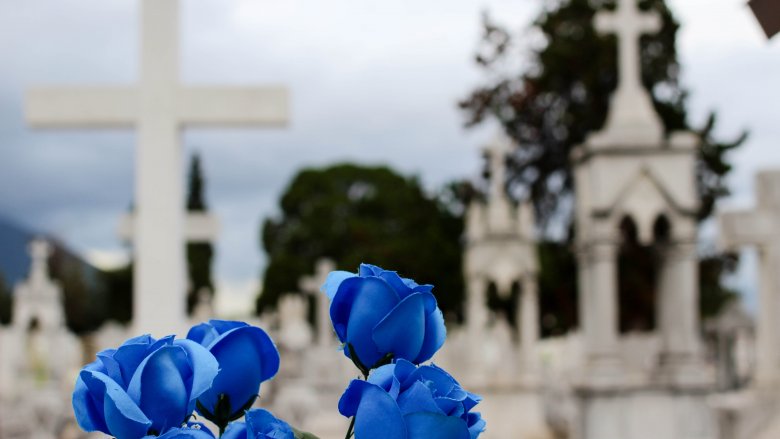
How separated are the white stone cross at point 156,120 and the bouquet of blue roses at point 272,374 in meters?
4.72

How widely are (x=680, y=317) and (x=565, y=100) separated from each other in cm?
1405

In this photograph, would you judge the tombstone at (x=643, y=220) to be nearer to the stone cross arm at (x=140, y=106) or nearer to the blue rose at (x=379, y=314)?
the stone cross arm at (x=140, y=106)

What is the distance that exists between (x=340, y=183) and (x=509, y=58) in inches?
964

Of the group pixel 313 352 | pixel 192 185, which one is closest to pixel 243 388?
pixel 313 352

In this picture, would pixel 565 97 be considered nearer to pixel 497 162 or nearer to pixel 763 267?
pixel 497 162

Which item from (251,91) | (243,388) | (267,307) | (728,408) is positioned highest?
(251,91)

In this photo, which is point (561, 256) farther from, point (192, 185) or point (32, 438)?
point (192, 185)

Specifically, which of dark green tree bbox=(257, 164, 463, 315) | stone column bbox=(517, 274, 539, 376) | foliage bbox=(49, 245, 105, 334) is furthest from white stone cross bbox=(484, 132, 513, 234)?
foliage bbox=(49, 245, 105, 334)

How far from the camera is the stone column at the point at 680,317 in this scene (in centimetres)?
781

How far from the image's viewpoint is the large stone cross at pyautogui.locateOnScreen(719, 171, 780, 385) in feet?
22.0

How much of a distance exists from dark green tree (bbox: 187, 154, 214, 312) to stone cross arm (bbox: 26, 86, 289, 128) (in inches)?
1602

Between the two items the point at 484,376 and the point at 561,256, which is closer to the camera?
the point at 484,376

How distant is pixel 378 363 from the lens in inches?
39.3

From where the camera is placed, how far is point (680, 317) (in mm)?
7848
